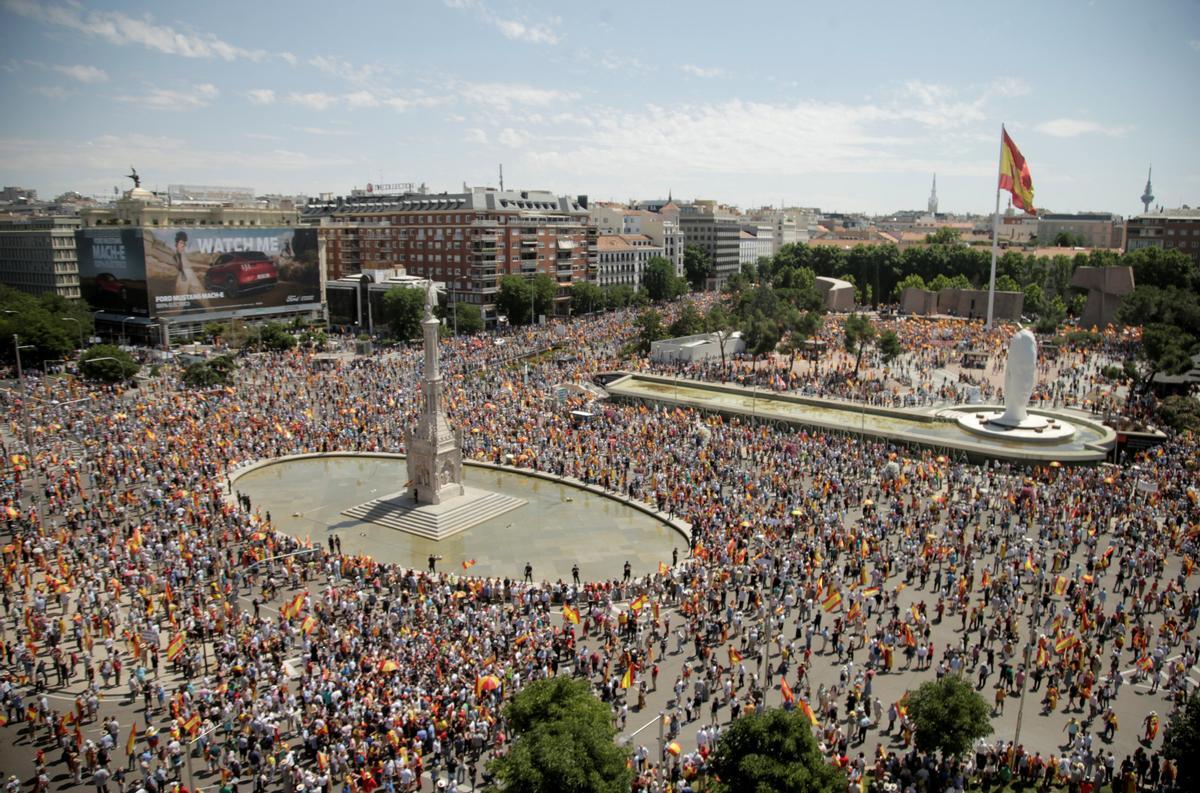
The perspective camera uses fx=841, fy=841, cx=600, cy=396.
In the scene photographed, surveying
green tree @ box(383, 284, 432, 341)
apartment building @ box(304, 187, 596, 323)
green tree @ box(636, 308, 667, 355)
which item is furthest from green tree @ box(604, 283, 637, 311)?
green tree @ box(383, 284, 432, 341)

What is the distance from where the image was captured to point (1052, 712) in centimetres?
2089

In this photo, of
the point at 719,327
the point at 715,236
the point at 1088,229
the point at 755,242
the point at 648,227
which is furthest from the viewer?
the point at 1088,229

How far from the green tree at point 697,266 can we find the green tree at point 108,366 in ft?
326

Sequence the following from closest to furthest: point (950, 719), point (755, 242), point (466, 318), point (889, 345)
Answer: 1. point (950, 719)
2. point (889, 345)
3. point (466, 318)
4. point (755, 242)

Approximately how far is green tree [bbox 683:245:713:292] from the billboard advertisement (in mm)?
88084

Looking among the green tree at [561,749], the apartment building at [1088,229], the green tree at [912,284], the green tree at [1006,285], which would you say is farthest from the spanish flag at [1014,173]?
the apartment building at [1088,229]

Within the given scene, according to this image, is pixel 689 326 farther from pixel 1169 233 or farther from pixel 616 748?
pixel 1169 233

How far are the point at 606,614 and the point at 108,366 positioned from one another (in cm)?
4486

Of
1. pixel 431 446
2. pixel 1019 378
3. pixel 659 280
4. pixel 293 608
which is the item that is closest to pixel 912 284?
pixel 659 280

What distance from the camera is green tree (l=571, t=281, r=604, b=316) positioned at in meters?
100

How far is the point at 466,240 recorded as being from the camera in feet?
310

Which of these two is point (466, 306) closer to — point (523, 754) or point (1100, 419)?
point (1100, 419)

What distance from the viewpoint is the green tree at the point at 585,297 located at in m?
100

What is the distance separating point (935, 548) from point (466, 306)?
60628 mm
